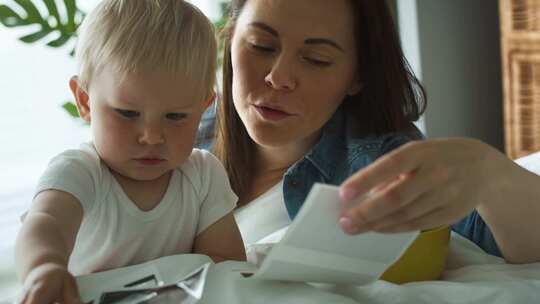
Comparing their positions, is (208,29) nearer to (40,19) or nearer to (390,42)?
(390,42)

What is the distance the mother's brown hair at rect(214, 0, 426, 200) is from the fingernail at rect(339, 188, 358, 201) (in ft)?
2.75

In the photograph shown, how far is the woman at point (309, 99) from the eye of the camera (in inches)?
54.4

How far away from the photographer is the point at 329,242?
798 mm

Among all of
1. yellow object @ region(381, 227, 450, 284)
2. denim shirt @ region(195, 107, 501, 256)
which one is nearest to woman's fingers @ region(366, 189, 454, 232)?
yellow object @ region(381, 227, 450, 284)

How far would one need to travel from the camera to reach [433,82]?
3.08 metres

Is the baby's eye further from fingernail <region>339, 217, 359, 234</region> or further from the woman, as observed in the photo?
fingernail <region>339, 217, 359, 234</region>

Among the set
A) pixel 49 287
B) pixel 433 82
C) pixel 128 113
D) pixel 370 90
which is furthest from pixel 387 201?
pixel 433 82

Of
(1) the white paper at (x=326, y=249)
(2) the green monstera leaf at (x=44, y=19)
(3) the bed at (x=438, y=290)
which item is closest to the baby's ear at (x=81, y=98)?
(3) the bed at (x=438, y=290)

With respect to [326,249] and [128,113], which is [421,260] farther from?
[128,113]

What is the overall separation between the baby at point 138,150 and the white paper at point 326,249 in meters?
0.33

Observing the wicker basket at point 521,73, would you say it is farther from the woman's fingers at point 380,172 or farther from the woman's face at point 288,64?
the woman's fingers at point 380,172

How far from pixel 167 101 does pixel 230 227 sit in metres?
0.28

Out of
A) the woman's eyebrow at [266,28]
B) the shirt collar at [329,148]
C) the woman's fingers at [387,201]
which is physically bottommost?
the shirt collar at [329,148]

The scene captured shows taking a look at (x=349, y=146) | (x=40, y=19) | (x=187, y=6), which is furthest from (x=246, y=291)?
(x=40, y=19)
